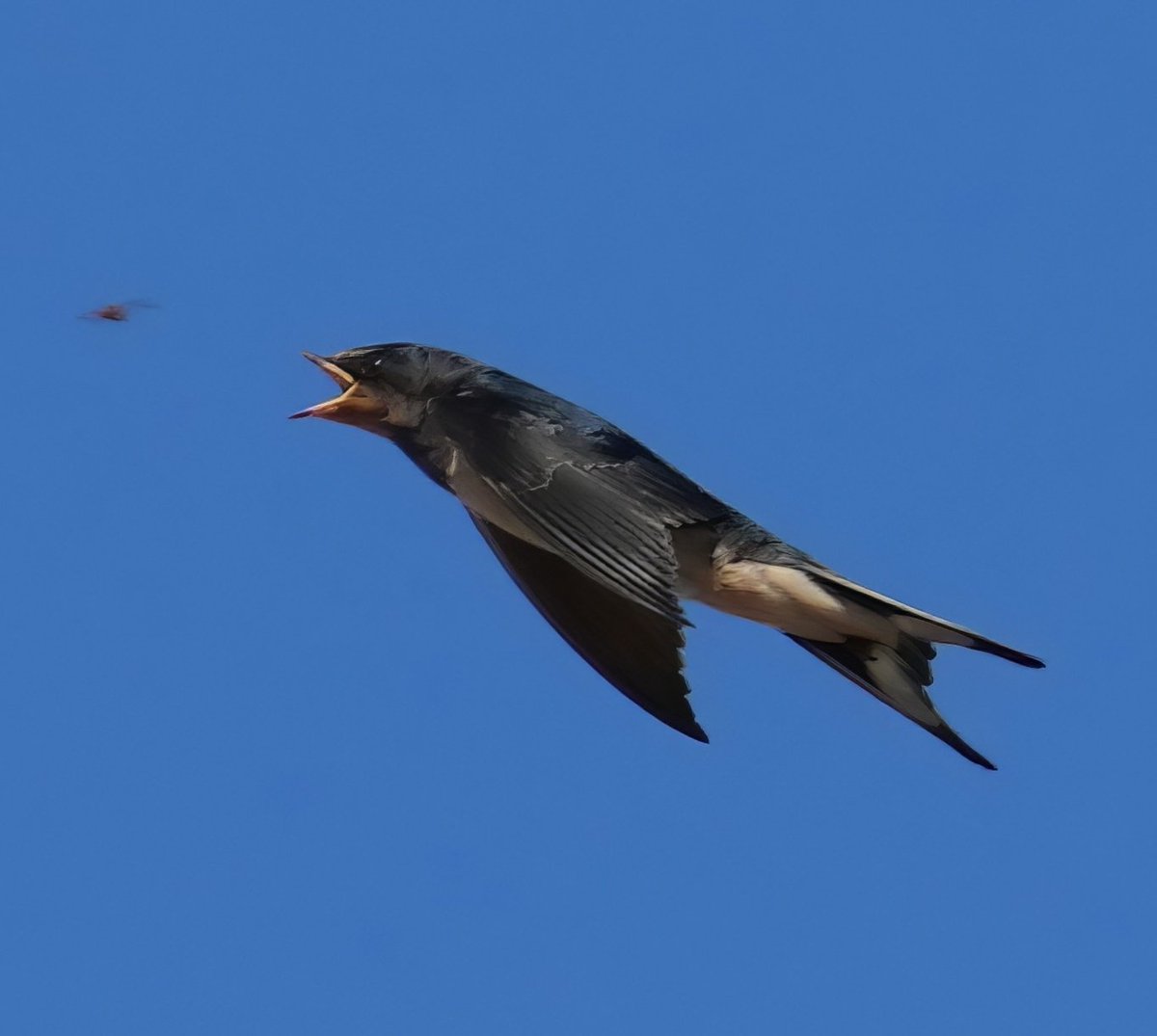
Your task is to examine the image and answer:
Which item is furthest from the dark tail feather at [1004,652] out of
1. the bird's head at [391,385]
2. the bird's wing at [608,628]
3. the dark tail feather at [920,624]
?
the bird's head at [391,385]

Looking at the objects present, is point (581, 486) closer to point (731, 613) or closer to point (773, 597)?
point (773, 597)

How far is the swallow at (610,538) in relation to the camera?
30.7 feet

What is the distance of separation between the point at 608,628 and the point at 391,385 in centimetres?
148

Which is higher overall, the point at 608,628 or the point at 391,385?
the point at 391,385

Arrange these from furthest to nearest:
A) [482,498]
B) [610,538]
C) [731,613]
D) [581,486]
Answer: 1. [731,613]
2. [482,498]
3. [581,486]
4. [610,538]

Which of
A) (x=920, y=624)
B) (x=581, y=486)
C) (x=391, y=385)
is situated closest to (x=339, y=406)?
(x=391, y=385)

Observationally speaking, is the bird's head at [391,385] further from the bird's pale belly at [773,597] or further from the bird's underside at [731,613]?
the bird's pale belly at [773,597]

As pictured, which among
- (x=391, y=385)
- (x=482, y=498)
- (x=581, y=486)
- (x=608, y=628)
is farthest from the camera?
(x=608, y=628)

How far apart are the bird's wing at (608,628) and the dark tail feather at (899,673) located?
0.84 m

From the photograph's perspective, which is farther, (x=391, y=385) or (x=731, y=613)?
(x=731, y=613)

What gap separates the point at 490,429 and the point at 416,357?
31.8 inches

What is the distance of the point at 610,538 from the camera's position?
30.1 feet

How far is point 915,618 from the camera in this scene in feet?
32.3

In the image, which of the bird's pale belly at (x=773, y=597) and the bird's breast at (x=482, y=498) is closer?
the bird's breast at (x=482, y=498)
